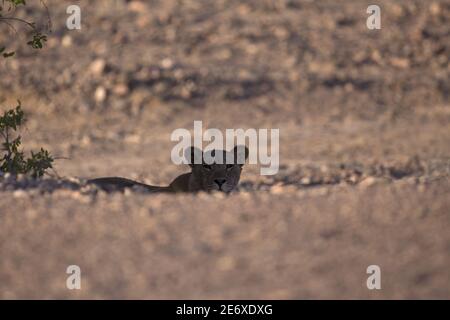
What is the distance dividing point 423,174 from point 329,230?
4117 mm

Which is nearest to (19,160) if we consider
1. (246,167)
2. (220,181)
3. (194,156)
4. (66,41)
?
(194,156)

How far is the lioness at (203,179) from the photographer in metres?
10.8

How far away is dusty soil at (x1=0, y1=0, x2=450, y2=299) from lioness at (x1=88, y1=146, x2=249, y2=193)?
0.97ft

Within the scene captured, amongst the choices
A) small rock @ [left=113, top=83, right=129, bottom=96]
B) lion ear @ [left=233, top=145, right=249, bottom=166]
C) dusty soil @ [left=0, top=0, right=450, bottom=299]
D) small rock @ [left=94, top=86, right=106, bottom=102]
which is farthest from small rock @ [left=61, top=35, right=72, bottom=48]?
lion ear @ [left=233, top=145, right=249, bottom=166]

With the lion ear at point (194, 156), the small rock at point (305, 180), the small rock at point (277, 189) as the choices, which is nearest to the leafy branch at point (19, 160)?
the lion ear at point (194, 156)

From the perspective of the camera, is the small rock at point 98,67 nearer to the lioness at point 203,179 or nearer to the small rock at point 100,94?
the small rock at point 100,94

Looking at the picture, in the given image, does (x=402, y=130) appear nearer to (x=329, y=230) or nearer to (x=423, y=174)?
(x=423, y=174)

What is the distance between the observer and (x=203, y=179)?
10.9 meters

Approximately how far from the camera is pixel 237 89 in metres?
19.4

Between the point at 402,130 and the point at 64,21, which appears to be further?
the point at 64,21

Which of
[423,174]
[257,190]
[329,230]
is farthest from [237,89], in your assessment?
[329,230]

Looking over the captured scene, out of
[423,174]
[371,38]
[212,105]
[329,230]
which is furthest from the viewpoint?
[371,38]

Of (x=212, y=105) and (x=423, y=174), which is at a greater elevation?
(x=212, y=105)
